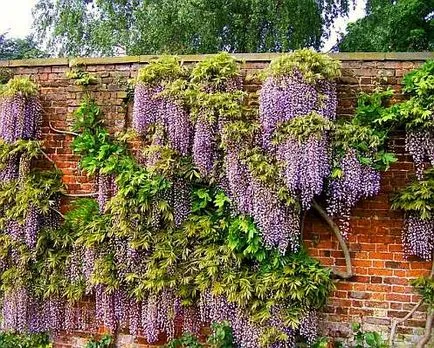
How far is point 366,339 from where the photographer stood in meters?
3.51

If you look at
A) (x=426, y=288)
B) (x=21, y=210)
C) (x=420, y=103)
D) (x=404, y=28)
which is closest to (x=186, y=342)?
(x=21, y=210)

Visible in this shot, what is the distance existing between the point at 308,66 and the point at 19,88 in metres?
2.28

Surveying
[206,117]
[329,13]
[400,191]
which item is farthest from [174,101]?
[329,13]

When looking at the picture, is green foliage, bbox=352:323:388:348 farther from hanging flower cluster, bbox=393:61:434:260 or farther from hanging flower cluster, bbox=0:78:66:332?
hanging flower cluster, bbox=0:78:66:332

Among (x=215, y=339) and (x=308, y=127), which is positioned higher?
(x=308, y=127)

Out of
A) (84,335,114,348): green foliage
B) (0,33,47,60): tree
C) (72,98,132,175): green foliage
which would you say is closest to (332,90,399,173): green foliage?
(72,98,132,175): green foliage

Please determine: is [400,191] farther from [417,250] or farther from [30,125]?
[30,125]

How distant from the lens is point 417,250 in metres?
3.50

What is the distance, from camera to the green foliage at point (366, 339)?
137 inches

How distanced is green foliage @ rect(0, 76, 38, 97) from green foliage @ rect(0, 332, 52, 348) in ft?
6.39

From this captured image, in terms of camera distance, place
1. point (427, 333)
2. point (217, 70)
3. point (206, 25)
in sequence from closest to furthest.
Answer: point (427, 333)
point (217, 70)
point (206, 25)

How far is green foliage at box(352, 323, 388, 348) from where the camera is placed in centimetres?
348

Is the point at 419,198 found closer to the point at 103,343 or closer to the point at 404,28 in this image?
the point at 103,343

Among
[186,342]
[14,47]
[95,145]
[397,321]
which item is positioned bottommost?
[186,342]
